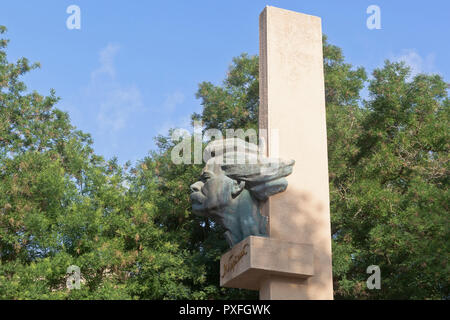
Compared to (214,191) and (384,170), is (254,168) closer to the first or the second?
(214,191)

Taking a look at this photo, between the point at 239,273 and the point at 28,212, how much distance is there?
6816 millimetres

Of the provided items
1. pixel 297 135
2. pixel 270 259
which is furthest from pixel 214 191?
pixel 297 135

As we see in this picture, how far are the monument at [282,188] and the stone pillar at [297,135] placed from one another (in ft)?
0.04

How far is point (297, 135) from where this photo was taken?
392 inches

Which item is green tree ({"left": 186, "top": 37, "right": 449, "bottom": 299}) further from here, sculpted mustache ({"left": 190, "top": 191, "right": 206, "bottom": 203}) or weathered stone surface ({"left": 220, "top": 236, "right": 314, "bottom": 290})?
sculpted mustache ({"left": 190, "top": 191, "right": 206, "bottom": 203})

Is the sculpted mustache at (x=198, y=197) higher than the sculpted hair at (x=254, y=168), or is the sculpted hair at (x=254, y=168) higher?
the sculpted hair at (x=254, y=168)

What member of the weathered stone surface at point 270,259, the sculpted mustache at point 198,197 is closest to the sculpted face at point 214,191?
the sculpted mustache at point 198,197

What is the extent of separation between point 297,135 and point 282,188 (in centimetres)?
92

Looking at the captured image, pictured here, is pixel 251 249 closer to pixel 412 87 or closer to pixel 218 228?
pixel 218 228

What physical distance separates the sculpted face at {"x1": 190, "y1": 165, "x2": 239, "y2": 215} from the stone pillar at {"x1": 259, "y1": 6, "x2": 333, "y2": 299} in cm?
57

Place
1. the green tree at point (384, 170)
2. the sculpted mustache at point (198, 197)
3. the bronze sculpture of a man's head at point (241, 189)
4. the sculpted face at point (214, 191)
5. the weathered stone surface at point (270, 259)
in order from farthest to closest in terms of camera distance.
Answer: the green tree at point (384, 170)
the sculpted mustache at point (198, 197)
the sculpted face at point (214, 191)
the bronze sculpture of a man's head at point (241, 189)
the weathered stone surface at point (270, 259)

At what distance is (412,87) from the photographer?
16328mm

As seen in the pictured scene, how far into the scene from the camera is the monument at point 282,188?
8.95m
